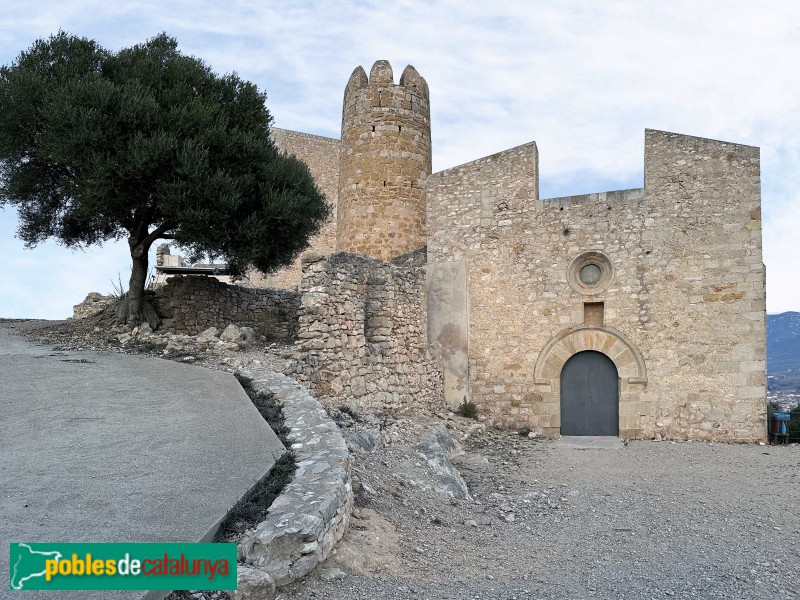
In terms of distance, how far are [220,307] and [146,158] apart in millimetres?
3892

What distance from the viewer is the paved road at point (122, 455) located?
3393 millimetres

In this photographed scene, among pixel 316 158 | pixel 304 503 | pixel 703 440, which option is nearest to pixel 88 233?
pixel 316 158

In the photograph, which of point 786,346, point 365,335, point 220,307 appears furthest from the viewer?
point 786,346

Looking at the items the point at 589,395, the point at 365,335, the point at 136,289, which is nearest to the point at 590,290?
the point at 589,395

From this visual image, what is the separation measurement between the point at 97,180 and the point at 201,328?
375cm

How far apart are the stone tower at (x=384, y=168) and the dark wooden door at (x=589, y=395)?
→ 4.48 metres

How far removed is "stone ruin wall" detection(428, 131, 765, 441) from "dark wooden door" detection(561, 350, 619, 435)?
0.60 ft

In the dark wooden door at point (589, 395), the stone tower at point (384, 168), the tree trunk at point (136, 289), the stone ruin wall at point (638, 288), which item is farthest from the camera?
the stone tower at point (384, 168)

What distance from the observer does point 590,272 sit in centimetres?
1141

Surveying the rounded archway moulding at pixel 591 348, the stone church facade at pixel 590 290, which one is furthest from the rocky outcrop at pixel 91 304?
the rounded archway moulding at pixel 591 348

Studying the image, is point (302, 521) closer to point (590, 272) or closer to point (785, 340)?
point (590, 272)

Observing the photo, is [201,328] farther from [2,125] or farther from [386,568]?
[386,568]

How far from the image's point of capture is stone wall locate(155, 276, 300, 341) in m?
13.3

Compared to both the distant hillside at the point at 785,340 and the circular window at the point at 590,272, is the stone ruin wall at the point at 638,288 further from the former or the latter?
the distant hillside at the point at 785,340
